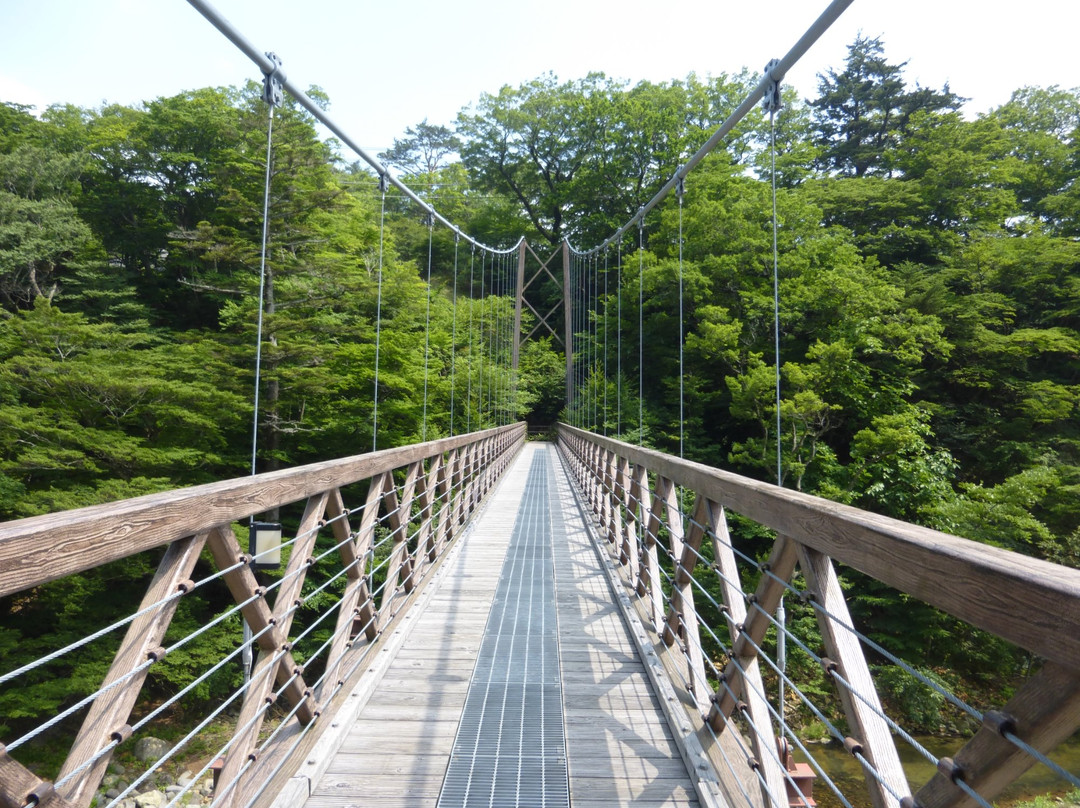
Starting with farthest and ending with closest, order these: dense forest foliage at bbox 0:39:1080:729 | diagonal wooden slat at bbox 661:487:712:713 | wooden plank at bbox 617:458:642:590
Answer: dense forest foliage at bbox 0:39:1080:729, wooden plank at bbox 617:458:642:590, diagonal wooden slat at bbox 661:487:712:713

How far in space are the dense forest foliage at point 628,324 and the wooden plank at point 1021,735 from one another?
22.4 ft

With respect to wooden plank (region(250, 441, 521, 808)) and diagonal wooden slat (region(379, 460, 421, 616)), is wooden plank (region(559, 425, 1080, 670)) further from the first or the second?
diagonal wooden slat (region(379, 460, 421, 616))

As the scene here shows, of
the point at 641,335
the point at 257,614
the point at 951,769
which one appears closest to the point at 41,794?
the point at 257,614

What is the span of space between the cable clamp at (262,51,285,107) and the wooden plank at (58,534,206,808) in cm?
243

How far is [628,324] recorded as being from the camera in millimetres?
17875

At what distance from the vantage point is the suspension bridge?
701 millimetres

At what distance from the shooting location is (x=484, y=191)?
27.9 meters

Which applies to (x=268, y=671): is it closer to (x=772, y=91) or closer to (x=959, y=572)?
(x=959, y=572)

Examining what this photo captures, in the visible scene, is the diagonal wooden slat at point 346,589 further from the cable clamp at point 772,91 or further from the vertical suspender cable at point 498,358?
the vertical suspender cable at point 498,358

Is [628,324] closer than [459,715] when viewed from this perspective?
No

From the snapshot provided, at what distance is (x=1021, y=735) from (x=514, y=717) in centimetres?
151

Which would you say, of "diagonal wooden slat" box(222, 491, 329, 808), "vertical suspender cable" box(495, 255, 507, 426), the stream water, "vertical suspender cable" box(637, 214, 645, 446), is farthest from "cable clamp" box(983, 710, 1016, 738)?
"vertical suspender cable" box(495, 255, 507, 426)

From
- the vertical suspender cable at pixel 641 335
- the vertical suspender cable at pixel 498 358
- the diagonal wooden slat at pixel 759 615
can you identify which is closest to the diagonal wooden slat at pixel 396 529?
the diagonal wooden slat at pixel 759 615

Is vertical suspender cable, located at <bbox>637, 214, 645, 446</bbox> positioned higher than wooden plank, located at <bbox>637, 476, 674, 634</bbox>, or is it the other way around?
vertical suspender cable, located at <bbox>637, 214, 645, 446</bbox>
